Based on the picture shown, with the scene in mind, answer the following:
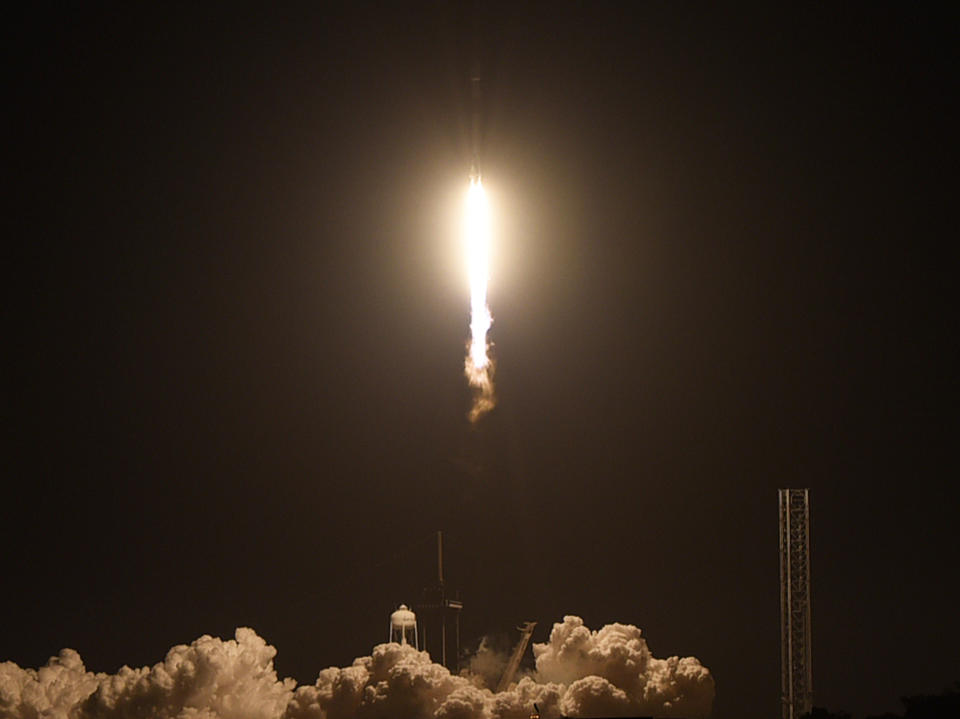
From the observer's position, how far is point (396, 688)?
38750 mm

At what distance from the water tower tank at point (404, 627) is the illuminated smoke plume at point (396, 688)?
2.35m

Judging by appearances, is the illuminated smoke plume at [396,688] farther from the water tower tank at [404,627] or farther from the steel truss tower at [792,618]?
the water tower tank at [404,627]

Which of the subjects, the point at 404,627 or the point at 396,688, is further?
the point at 404,627

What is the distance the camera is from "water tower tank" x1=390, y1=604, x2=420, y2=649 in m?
44.1

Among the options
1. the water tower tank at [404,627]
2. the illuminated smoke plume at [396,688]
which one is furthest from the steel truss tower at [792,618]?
the water tower tank at [404,627]

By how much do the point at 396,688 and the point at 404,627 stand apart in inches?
210

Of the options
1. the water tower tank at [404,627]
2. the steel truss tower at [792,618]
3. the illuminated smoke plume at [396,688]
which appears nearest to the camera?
the illuminated smoke plume at [396,688]

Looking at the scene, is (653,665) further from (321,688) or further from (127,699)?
(127,699)

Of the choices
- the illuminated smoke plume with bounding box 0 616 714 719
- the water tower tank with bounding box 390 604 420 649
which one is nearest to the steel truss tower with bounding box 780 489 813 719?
the illuminated smoke plume with bounding box 0 616 714 719

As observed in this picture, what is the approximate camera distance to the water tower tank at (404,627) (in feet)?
145

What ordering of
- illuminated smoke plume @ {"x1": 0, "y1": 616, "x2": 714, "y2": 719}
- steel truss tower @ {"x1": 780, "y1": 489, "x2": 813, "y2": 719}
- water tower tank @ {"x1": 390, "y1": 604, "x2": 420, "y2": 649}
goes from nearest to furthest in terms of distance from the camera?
illuminated smoke plume @ {"x1": 0, "y1": 616, "x2": 714, "y2": 719} → steel truss tower @ {"x1": 780, "y1": 489, "x2": 813, "y2": 719} → water tower tank @ {"x1": 390, "y1": 604, "x2": 420, "y2": 649}

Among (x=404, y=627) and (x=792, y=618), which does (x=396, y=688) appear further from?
(x=792, y=618)

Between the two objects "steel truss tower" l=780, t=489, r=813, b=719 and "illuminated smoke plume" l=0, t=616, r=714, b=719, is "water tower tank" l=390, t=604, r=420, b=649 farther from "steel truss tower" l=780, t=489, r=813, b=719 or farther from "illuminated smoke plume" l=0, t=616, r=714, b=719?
"steel truss tower" l=780, t=489, r=813, b=719

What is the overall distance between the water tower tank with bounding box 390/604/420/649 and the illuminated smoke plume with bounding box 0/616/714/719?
235 cm
